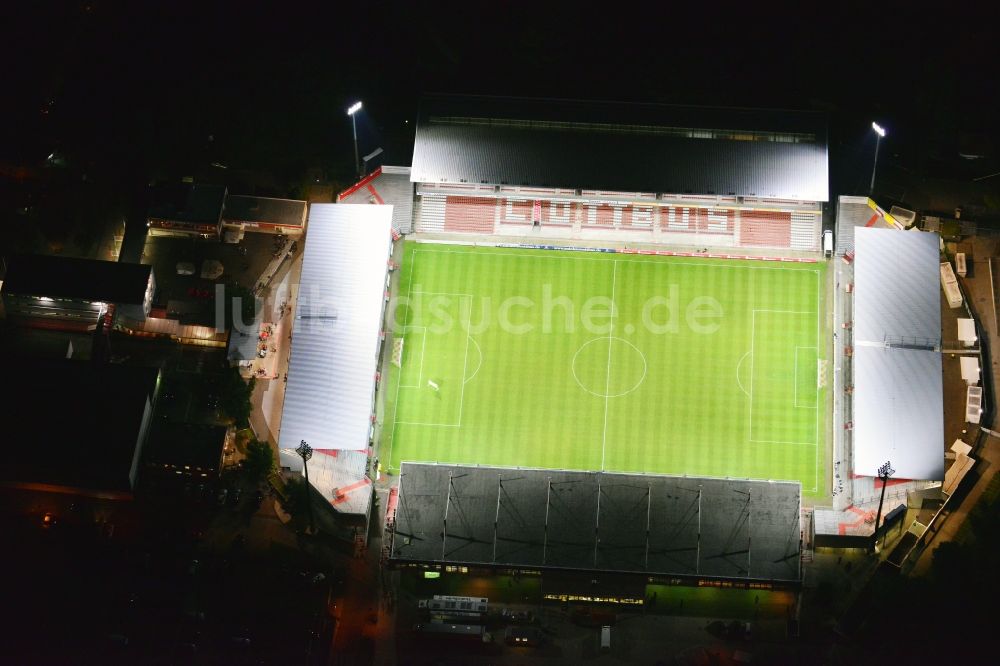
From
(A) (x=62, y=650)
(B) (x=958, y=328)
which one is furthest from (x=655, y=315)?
(A) (x=62, y=650)

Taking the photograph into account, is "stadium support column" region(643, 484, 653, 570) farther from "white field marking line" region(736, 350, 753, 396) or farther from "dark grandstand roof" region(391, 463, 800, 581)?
"white field marking line" region(736, 350, 753, 396)

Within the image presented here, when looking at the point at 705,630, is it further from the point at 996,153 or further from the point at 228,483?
the point at 996,153

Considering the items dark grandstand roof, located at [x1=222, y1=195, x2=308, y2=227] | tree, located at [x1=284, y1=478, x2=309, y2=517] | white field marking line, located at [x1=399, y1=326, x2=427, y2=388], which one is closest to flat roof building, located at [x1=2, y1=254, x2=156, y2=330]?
dark grandstand roof, located at [x1=222, y1=195, x2=308, y2=227]

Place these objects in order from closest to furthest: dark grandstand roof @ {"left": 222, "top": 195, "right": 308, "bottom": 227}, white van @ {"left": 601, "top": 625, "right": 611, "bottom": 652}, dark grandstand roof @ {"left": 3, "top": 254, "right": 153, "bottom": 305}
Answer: white van @ {"left": 601, "top": 625, "right": 611, "bottom": 652} < dark grandstand roof @ {"left": 3, "top": 254, "right": 153, "bottom": 305} < dark grandstand roof @ {"left": 222, "top": 195, "right": 308, "bottom": 227}

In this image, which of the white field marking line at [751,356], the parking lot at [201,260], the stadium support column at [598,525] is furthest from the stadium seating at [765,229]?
the parking lot at [201,260]

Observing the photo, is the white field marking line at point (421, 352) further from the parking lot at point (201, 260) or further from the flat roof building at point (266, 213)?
the parking lot at point (201, 260)

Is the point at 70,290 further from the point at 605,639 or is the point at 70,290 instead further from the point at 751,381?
the point at 751,381

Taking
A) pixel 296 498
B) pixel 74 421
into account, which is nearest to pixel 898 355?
pixel 296 498
